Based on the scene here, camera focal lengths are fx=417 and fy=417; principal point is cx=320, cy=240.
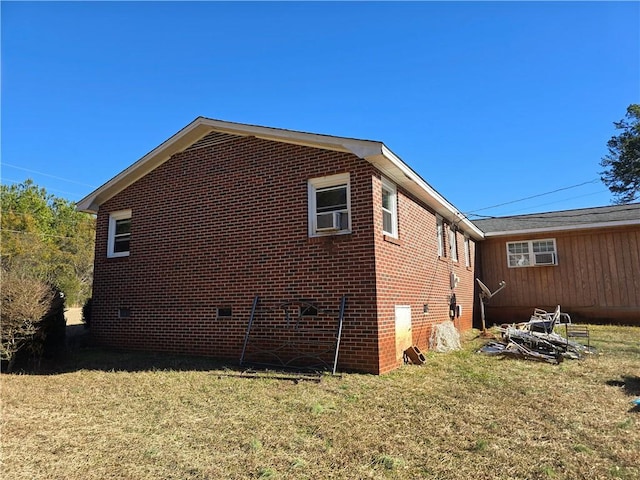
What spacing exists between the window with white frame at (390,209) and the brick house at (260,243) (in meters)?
0.02

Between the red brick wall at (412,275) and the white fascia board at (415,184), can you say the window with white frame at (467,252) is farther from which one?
the red brick wall at (412,275)

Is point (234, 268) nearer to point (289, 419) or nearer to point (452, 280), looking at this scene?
point (289, 419)

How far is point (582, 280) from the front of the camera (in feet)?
48.9

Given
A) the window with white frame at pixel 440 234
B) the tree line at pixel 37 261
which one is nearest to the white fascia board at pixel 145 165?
the tree line at pixel 37 261

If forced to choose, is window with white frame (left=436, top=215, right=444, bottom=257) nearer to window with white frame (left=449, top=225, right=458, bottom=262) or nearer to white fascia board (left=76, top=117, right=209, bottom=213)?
window with white frame (left=449, top=225, right=458, bottom=262)

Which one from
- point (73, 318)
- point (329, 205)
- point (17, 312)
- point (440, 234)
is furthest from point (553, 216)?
point (73, 318)

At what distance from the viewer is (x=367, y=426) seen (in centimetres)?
466

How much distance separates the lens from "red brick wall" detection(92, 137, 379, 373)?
7.68 m

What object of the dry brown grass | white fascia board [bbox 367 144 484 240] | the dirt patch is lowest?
the dry brown grass

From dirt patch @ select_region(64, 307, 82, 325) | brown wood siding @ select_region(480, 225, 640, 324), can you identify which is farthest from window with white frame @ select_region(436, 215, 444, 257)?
dirt patch @ select_region(64, 307, 82, 325)

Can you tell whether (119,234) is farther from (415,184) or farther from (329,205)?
(415,184)

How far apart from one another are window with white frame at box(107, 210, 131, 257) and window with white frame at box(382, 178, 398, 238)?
22.1 feet

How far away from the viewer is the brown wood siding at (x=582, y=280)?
14266 millimetres

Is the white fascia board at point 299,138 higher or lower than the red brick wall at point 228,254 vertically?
higher
